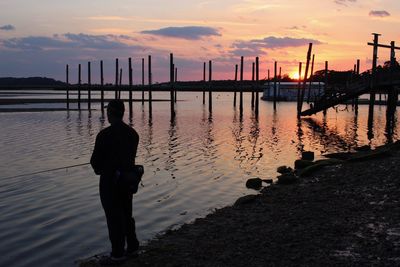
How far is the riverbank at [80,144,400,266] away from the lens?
7047mm

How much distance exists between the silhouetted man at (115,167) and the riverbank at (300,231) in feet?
1.64

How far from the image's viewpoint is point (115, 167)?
274 inches

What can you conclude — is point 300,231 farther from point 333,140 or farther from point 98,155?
point 333,140

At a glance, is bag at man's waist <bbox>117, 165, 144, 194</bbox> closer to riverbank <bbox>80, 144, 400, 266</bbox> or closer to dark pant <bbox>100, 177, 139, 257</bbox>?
dark pant <bbox>100, 177, 139, 257</bbox>

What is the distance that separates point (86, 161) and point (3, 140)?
1049 cm

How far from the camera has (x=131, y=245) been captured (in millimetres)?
7484

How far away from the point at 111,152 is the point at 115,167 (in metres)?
0.23

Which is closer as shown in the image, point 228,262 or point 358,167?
point 228,262

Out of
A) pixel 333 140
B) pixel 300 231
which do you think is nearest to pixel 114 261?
pixel 300 231

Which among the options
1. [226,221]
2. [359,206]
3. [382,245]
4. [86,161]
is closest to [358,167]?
[359,206]

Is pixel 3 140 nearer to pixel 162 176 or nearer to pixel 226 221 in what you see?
pixel 162 176

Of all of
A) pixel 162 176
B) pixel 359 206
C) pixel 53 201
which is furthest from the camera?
Answer: pixel 162 176

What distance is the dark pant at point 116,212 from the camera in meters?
7.00

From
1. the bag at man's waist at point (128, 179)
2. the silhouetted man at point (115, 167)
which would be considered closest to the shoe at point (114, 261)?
the silhouetted man at point (115, 167)
